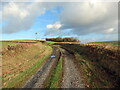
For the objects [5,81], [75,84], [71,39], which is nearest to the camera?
[75,84]

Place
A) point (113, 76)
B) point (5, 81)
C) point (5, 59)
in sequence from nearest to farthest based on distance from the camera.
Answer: point (113, 76)
point (5, 81)
point (5, 59)

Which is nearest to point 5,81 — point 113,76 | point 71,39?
point 113,76

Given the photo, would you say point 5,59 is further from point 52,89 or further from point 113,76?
point 113,76

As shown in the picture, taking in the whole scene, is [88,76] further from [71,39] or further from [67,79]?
[71,39]

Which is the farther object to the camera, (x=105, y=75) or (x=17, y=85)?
(x=105, y=75)

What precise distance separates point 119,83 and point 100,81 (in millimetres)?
1798

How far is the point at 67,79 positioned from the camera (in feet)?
37.5

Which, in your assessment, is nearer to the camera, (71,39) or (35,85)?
(35,85)

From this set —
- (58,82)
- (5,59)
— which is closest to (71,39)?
(5,59)

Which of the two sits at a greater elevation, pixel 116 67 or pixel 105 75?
pixel 116 67

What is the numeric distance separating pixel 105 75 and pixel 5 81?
490 inches

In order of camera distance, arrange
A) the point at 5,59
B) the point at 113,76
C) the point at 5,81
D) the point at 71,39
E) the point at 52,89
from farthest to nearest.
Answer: the point at 71,39 < the point at 5,59 < the point at 5,81 < the point at 113,76 < the point at 52,89

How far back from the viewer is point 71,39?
123m

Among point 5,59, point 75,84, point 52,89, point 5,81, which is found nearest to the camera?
point 52,89
